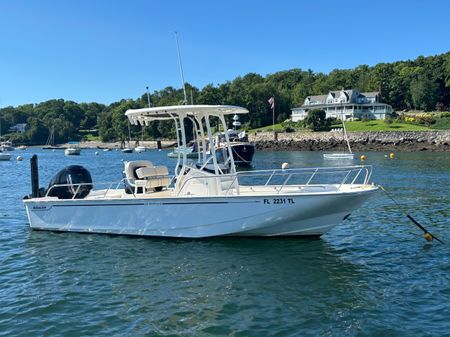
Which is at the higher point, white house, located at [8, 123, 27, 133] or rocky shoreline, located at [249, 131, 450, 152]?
white house, located at [8, 123, 27, 133]

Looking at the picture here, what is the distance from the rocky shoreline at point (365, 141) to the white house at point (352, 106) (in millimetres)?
17959

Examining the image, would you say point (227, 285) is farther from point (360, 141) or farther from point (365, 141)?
point (360, 141)

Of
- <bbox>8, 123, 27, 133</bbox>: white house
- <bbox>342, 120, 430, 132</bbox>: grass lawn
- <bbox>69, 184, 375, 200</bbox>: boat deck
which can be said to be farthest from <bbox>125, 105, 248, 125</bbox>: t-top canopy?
<bbox>8, 123, 27, 133</bbox>: white house

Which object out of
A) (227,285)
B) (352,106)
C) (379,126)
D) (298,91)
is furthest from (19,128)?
(227,285)

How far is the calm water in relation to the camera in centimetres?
811

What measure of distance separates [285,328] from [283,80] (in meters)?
152

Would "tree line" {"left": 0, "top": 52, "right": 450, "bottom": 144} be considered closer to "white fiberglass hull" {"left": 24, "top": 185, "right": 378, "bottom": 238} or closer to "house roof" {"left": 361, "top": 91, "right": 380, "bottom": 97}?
"house roof" {"left": 361, "top": 91, "right": 380, "bottom": 97}

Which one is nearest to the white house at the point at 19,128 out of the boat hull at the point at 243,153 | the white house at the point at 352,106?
the white house at the point at 352,106

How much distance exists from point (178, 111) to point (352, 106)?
101989mm

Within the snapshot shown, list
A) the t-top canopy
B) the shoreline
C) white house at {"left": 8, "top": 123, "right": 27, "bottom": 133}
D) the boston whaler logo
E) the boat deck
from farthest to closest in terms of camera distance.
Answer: white house at {"left": 8, "top": 123, "right": 27, "bottom": 133} < the shoreline < the boston whaler logo < the t-top canopy < the boat deck

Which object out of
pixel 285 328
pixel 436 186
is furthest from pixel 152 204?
pixel 436 186

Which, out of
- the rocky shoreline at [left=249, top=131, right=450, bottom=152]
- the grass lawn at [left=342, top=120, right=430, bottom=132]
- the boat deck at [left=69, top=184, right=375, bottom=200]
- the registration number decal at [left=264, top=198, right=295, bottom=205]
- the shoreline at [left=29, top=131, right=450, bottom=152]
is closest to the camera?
the registration number decal at [left=264, top=198, right=295, bottom=205]

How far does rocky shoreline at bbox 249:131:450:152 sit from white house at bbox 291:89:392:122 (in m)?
18.0

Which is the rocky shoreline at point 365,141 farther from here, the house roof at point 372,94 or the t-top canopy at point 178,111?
the t-top canopy at point 178,111
